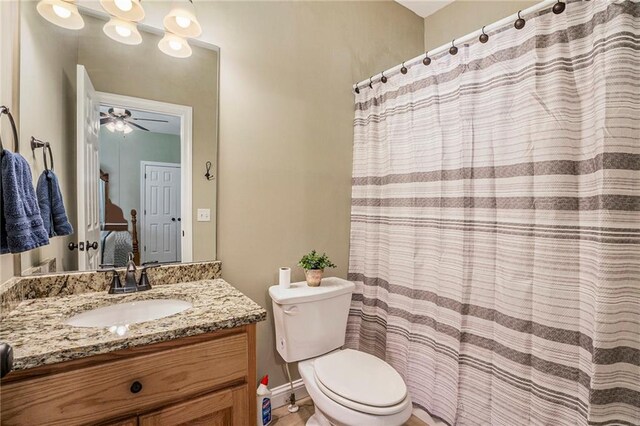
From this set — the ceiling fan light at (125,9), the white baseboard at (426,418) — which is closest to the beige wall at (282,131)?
the ceiling fan light at (125,9)

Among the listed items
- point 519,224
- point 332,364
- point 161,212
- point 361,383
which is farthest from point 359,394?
point 161,212

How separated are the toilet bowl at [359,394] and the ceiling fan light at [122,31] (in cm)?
169

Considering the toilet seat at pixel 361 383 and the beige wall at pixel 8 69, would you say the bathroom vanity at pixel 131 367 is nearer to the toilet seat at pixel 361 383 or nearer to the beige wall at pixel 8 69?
the beige wall at pixel 8 69

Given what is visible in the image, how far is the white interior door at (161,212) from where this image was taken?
1.39 m

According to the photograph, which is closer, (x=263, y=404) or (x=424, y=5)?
(x=263, y=404)

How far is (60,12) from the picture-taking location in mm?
1171

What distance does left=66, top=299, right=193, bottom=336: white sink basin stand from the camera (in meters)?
1.09

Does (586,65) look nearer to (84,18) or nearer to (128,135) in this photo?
(128,135)

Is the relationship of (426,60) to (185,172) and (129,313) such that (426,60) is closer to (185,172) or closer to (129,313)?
(185,172)

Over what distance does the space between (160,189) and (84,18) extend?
76 cm

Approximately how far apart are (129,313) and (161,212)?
1.53ft

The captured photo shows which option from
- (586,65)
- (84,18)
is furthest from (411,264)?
(84,18)

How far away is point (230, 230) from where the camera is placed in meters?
1.60

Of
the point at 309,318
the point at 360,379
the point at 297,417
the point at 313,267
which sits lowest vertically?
the point at 297,417
